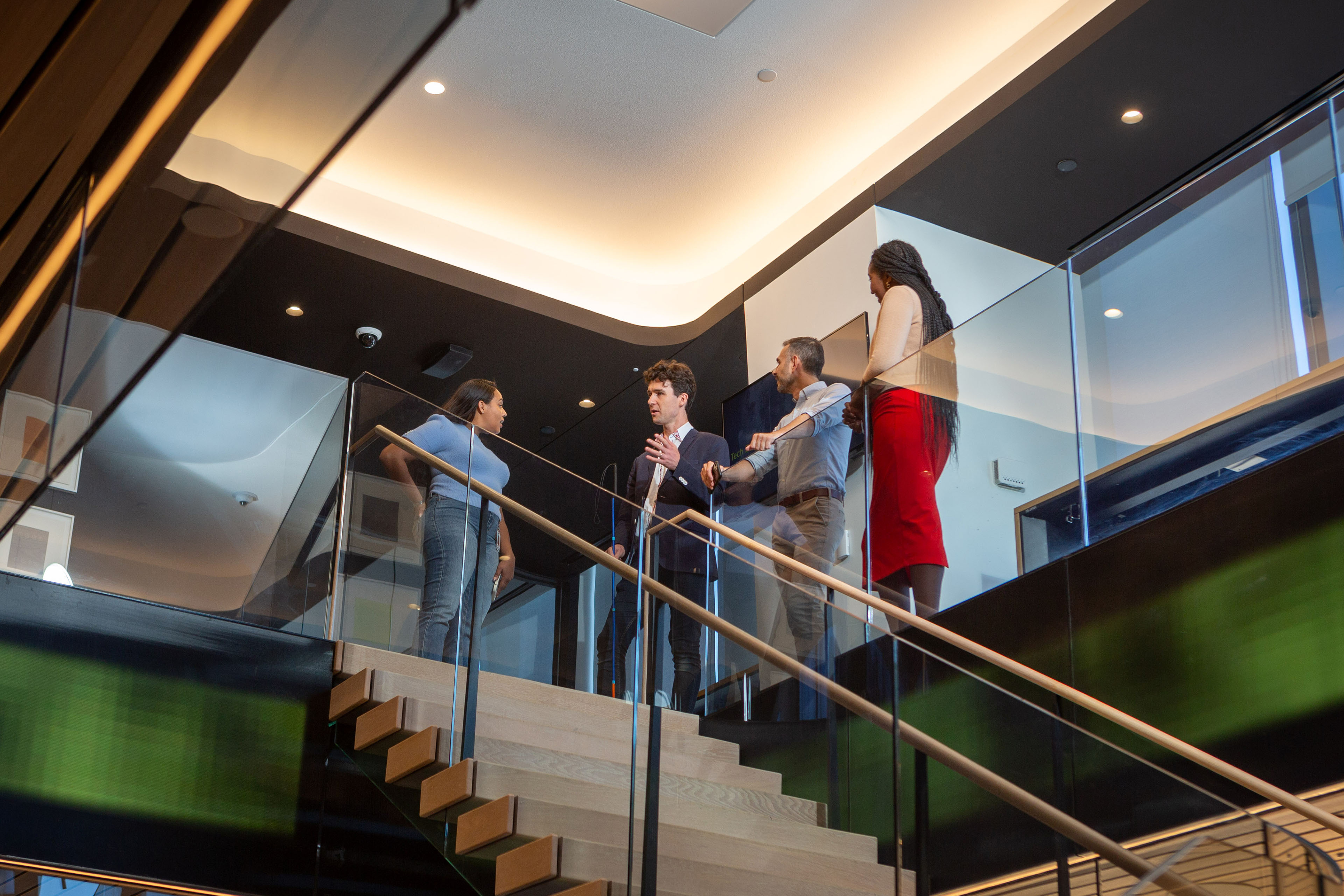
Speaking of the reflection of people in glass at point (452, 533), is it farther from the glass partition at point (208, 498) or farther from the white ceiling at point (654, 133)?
the white ceiling at point (654, 133)

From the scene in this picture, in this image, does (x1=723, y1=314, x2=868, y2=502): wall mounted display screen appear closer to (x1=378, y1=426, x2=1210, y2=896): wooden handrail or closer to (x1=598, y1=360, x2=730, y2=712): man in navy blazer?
(x1=598, y1=360, x2=730, y2=712): man in navy blazer

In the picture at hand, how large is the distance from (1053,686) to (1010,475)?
116cm

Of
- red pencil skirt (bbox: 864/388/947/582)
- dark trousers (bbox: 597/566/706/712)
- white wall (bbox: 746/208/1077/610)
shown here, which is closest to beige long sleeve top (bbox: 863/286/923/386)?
red pencil skirt (bbox: 864/388/947/582)

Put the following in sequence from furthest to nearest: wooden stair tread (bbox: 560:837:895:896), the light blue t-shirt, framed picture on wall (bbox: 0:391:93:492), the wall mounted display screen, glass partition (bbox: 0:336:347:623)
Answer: the wall mounted display screen → the light blue t-shirt → glass partition (bbox: 0:336:347:623) → wooden stair tread (bbox: 560:837:895:896) → framed picture on wall (bbox: 0:391:93:492)

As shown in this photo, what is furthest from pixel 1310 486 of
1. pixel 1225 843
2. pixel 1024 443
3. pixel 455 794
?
pixel 455 794

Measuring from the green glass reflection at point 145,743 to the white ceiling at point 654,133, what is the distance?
3.32m

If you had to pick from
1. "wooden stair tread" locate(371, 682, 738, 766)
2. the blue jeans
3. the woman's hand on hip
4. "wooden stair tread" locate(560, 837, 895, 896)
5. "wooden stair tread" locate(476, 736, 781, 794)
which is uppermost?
the woman's hand on hip

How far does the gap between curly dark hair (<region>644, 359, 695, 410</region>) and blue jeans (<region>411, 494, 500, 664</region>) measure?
5.40ft

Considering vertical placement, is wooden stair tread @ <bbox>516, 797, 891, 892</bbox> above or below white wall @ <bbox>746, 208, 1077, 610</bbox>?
below

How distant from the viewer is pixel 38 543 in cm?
488

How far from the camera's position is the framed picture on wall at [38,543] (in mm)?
4832

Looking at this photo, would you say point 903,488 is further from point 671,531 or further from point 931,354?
point 671,531

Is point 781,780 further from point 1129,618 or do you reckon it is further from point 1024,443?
point 1024,443

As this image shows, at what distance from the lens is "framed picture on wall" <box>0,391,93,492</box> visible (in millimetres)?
2369
